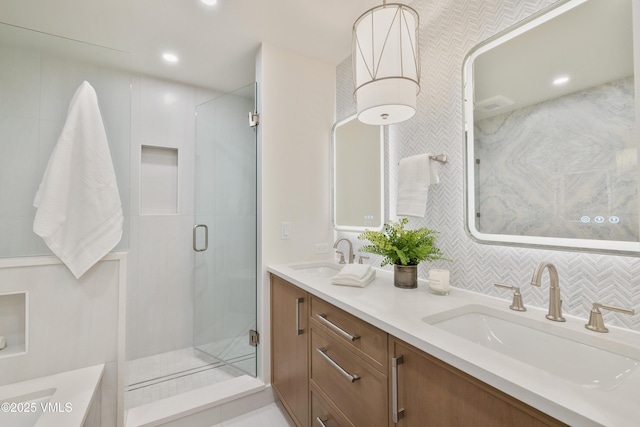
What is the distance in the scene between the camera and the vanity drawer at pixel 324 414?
1.15 meters

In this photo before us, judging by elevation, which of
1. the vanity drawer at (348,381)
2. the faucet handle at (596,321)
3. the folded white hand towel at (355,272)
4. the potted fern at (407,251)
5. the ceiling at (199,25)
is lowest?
the vanity drawer at (348,381)

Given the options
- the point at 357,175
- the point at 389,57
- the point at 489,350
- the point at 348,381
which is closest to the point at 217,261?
the point at 357,175

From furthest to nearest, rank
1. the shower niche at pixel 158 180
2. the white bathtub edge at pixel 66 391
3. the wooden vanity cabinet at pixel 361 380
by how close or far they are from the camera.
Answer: the shower niche at pixel 158 180 < the white bathtub edge at pixel 66 391 < the wooden vanity cabinet at pixel 361 380

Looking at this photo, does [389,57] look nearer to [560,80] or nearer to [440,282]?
[560,80]

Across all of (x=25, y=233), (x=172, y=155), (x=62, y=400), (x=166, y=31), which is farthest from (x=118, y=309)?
(x=166, y=31)

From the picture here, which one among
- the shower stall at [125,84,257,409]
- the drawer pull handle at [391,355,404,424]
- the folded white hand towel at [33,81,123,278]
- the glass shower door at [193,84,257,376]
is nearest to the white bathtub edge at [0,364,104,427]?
the folded white hand towel at [33,81,123,278]

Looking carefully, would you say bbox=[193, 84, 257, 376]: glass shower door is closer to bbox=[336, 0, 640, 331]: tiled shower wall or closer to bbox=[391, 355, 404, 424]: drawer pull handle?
bbox=[336, 0, 640, 331]: tiled shower wall

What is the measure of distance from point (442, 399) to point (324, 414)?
767mm

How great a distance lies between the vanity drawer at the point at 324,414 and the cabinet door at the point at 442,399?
36 centimetres

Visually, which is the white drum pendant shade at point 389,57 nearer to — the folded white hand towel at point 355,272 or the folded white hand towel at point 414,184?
the folded white hand towel at point 414,184

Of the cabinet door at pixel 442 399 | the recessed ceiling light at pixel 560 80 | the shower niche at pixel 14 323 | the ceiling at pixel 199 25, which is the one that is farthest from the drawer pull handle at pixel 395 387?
the ceiling at pixel 199 25

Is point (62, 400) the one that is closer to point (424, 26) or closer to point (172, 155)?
point (172, 155)

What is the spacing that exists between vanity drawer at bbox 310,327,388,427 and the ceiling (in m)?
1.84

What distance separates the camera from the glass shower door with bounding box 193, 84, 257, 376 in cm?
208
